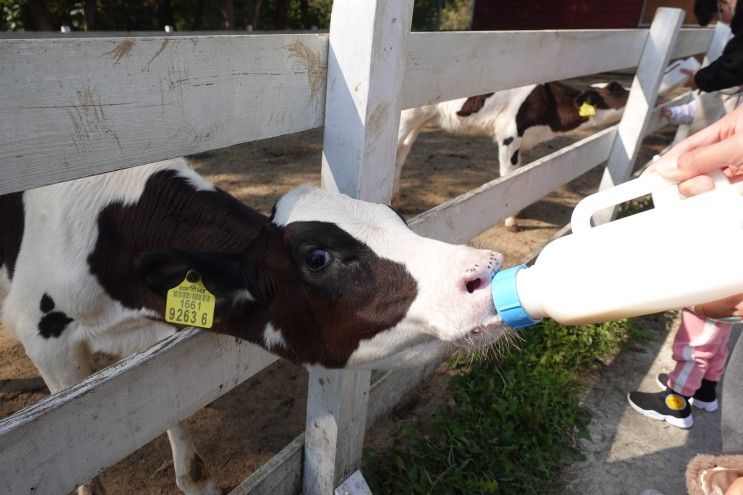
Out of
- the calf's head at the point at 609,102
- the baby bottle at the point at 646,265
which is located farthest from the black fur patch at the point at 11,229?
the calf's head at the point at 609,102

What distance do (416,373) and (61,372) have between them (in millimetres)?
1727

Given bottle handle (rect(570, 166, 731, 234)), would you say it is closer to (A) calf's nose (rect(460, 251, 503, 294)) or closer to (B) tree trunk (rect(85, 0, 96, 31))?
(A) calf's nose (rect(460, 251, 503, 294))

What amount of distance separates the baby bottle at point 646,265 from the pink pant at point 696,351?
1892 mm

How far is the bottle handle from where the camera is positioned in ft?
4.15

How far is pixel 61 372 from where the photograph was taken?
2129 mm

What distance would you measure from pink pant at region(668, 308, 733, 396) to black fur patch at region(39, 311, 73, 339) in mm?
2904

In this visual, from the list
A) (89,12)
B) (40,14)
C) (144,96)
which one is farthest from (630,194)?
(89,12)

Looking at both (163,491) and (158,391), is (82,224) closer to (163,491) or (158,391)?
(158,391)

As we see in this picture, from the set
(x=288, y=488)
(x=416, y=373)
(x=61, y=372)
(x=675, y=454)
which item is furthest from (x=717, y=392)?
(x=61, y=372)

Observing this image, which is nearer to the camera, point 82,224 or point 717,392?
point 82,224

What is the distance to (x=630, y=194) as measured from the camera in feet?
4.31

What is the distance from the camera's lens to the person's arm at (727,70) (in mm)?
3252

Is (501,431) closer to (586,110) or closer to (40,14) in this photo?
(586,110)

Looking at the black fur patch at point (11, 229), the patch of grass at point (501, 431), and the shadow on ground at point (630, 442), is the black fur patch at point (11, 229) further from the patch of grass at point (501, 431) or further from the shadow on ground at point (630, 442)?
the shadow on ground at point (630, 442)
